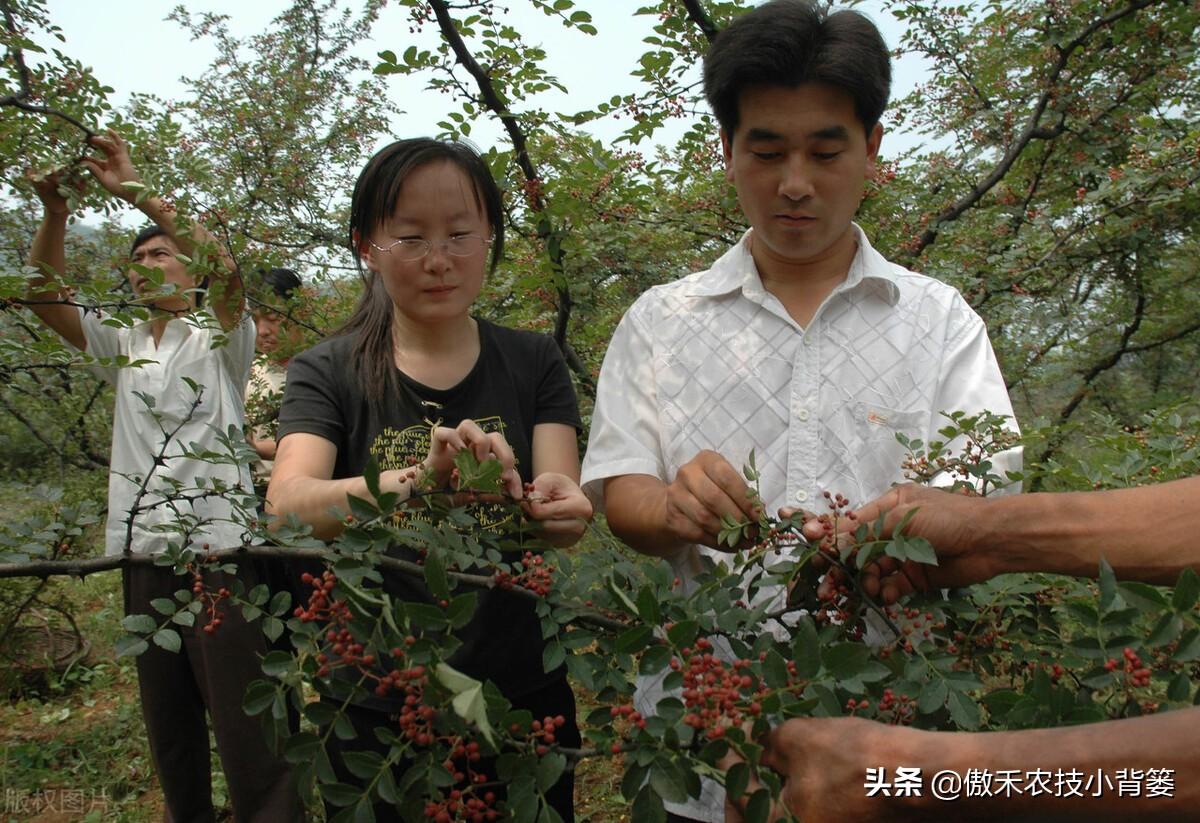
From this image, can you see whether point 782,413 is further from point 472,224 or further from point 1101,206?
point 1101,206

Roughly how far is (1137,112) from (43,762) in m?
6.41

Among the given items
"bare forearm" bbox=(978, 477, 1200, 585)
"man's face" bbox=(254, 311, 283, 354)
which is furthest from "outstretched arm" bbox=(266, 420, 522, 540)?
"man's face" bbox=(254, 311, 283, 354)

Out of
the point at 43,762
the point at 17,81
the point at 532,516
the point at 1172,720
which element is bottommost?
the point at 43,762

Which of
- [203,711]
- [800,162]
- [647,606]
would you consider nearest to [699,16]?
[800,162]

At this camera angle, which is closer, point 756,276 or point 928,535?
point 928,535

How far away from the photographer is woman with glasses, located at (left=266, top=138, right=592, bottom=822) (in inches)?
69.3

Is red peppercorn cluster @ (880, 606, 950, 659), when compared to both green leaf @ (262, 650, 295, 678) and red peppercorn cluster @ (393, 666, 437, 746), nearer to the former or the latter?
red peppercorn cluster @ (393, 666, 437, 746)

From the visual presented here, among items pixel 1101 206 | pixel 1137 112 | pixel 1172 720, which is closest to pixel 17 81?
pixel 1172 720

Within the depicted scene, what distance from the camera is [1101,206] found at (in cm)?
409

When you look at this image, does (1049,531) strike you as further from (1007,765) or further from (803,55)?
(803,55)

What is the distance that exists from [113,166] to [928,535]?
259 centimetres

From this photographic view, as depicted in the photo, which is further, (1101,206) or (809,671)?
(1101,206)

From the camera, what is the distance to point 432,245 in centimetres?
180

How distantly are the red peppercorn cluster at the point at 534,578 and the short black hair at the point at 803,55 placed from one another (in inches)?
37.5
